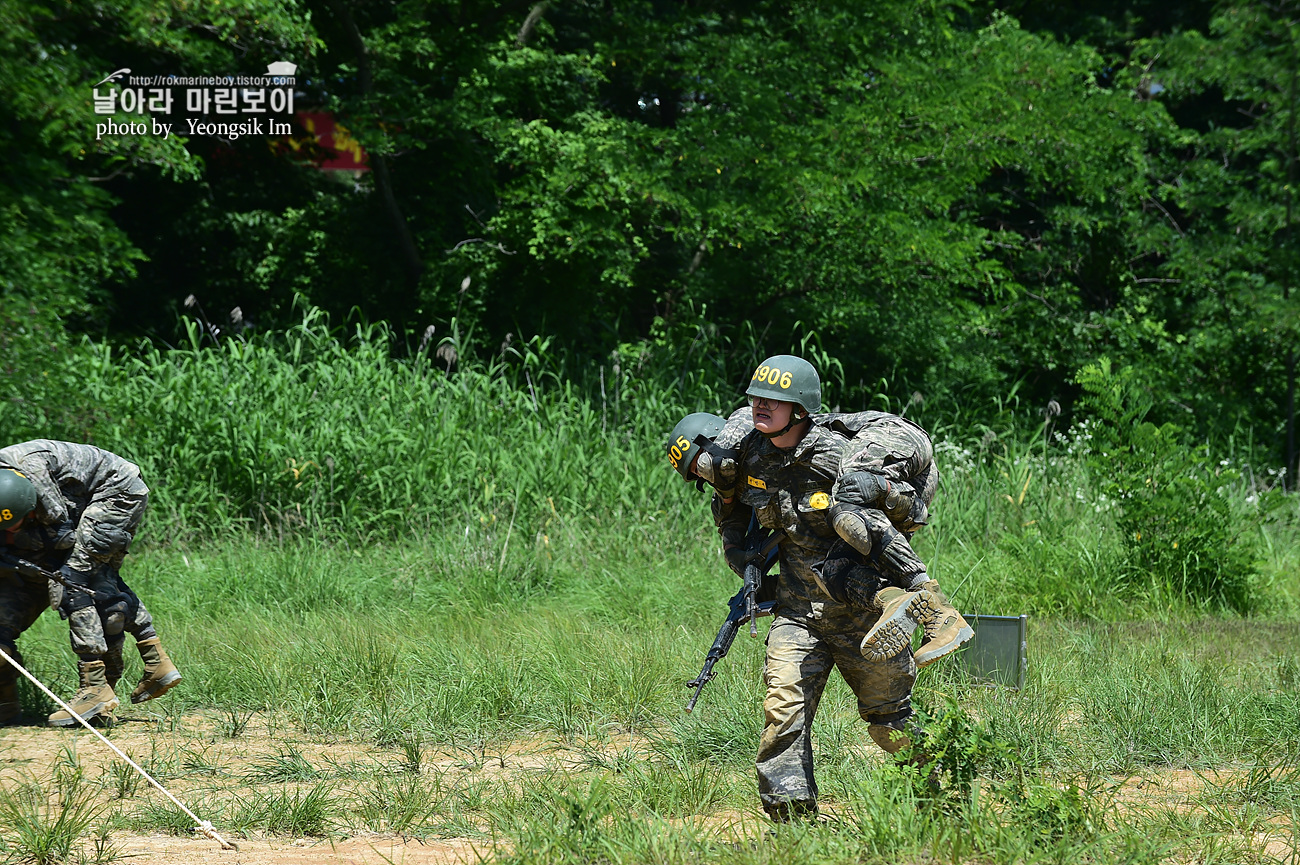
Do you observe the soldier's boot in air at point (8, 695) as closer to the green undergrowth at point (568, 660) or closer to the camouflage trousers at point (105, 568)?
the green undergrowth at point (568, 660)

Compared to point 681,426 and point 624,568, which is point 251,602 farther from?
point 681,426

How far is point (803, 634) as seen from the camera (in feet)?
13.8

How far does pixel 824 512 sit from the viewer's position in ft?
13.6

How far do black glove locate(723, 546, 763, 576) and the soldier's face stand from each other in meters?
0.54

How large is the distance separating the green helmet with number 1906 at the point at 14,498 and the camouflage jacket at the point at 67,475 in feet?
0.33

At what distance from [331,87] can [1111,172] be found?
9803 millimetres

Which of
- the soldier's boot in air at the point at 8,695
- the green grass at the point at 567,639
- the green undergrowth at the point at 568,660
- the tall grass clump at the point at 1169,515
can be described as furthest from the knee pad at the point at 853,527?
the tall grass clump at the point at 1169,515

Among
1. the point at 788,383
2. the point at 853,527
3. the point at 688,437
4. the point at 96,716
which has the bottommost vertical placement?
the point at 96,716

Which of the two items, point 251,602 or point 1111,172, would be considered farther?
point 1111,172

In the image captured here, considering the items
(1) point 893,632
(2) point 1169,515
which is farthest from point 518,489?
(1) point 893,632

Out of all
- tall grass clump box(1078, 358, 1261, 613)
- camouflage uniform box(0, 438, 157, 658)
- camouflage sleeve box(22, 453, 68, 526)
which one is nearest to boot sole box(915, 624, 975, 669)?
camouflage uniform box(0, 438, 157, 658)

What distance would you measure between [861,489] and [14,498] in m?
4.28

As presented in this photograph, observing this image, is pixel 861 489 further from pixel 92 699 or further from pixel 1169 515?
pixel 1169 515

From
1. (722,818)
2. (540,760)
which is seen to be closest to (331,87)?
(540,760)
